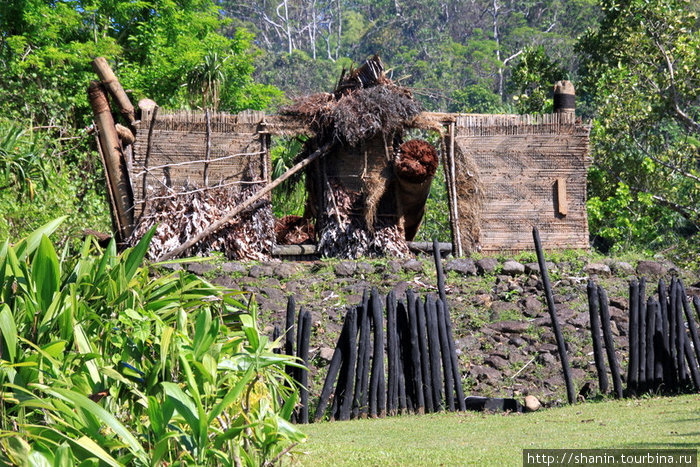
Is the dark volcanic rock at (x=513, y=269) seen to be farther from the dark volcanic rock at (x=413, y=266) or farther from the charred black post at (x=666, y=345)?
the charred black post at (x=666, y=345)

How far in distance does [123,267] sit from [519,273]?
7467 millimetres

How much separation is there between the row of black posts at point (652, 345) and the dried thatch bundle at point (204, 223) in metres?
5.38

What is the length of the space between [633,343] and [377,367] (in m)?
2.28

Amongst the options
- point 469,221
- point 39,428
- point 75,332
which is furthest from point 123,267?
point 469,221

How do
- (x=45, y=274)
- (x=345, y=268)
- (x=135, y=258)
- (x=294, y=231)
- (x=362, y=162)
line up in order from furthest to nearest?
(x=294, y=231) < (x=362, y=162) < (x=345, y=268) < (x=135, y=258) < (x=45, y=274)

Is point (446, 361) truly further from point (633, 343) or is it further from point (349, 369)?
point (633, 343)

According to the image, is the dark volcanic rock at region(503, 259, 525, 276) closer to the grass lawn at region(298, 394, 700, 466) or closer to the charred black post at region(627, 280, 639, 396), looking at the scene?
the charred black post at region(627, 280, 639, 396)

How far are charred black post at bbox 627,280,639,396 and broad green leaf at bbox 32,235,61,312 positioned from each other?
521cm

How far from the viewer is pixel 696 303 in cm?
783

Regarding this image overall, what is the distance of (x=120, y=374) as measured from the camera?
13.1ft

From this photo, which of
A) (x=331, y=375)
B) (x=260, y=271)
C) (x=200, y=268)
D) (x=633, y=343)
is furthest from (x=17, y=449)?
(x=200, y=268)

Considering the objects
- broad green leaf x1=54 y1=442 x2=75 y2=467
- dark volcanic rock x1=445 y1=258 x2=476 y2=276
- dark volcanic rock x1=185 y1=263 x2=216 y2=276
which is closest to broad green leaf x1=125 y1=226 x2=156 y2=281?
broad green leaf x1=54 y1=442 x2=75 y2=467

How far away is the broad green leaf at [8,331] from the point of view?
12.8ft

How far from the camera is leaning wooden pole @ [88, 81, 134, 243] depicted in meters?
11.8
